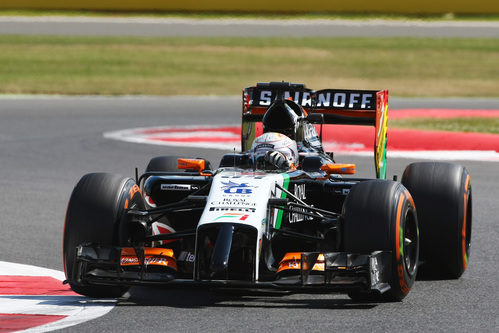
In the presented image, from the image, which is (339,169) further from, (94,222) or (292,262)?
(94,222)

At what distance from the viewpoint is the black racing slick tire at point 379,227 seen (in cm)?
705

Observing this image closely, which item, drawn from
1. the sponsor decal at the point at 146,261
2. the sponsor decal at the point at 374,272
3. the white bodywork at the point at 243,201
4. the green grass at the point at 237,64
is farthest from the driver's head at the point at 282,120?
the green grass at the point at 237,64

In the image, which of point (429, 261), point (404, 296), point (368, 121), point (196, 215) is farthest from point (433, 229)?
point (368, 121)

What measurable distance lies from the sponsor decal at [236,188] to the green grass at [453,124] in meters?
12.3

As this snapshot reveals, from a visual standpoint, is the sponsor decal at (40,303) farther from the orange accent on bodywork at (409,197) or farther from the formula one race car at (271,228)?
the orange accent on bodywork at (409,197)

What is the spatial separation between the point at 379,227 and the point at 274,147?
1681 millimetres

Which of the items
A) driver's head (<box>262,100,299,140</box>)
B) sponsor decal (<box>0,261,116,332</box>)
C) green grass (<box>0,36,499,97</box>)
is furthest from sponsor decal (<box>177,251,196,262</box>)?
green grass (<box>0,36,499,97</box>)

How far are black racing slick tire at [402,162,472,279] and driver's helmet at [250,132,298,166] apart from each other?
90cm

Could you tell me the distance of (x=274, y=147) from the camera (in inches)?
335

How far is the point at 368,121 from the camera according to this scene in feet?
34.2

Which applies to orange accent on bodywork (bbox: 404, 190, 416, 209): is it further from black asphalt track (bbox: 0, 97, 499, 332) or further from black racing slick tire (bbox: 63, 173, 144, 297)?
black racing slick tire (bbox: 63, 173, 144, 297)

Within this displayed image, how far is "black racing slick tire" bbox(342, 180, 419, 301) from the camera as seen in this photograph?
7051 millimetres

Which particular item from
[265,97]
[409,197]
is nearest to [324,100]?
[265,97]

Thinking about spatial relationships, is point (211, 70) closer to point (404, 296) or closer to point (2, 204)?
point (2, 204)
